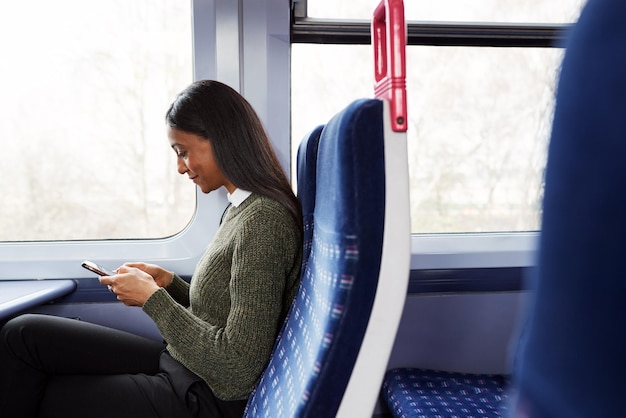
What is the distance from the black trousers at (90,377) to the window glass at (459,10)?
4.07 feet

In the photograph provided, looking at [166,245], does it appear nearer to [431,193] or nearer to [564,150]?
[431,193]

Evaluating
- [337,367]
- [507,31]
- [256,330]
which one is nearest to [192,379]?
[256,330]

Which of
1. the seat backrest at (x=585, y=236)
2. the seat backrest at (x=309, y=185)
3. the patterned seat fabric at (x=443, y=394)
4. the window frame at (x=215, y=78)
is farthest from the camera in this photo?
the window frame at (x=215, y=78)

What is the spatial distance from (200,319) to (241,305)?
191 mm

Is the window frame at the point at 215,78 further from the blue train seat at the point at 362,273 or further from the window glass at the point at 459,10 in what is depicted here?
the blue train seat at the point at 362,273

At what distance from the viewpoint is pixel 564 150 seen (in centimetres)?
30

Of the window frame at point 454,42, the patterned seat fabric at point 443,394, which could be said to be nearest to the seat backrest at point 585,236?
the patterned seat fabric at point 443,394

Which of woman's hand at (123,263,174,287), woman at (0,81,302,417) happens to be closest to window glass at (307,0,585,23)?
woman at (0,81,302,417)

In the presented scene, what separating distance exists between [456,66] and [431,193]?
473mm

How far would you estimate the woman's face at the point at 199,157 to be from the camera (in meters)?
1.46

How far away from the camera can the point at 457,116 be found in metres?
2.06

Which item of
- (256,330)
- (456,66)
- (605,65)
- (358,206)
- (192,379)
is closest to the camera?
(605,65)

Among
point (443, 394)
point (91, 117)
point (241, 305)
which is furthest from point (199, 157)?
point (443, 394)

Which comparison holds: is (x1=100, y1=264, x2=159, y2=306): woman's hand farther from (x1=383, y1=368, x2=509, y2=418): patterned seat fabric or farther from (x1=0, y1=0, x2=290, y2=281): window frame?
(x1=383, y1=368, x2=509, y2=418): patterned seat fabric
